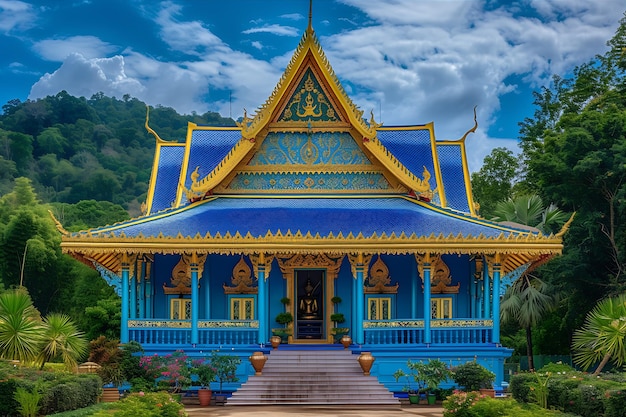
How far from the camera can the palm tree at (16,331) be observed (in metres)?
15.8

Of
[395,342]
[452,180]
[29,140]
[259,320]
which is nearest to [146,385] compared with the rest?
[259,320]

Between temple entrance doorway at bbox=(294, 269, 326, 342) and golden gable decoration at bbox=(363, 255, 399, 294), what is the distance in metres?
1.17

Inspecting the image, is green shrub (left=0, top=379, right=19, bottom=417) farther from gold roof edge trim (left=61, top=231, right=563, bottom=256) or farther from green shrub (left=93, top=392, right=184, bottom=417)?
gold roof edge trim (left=61, top=231, right=563, bottom=256)

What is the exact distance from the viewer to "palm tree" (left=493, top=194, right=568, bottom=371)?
28.8m

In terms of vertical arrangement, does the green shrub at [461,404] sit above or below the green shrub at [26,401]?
below

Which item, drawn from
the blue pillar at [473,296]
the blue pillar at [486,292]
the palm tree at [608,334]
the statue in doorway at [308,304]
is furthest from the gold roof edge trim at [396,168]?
the palm tree at [608,334]

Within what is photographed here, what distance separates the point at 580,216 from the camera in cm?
2705

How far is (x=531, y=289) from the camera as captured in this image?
Answer: 96.5ft

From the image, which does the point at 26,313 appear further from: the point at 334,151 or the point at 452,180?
the point at 452,180

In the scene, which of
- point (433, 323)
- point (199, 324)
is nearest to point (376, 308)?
point (433, 323)

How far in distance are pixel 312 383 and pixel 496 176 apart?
28.6 meters

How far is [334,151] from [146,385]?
27.1 ft

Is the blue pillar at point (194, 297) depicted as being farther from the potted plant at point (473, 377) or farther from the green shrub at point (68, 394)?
the potted plant at point (473, 377)

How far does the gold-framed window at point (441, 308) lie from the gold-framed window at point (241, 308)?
460 cm
